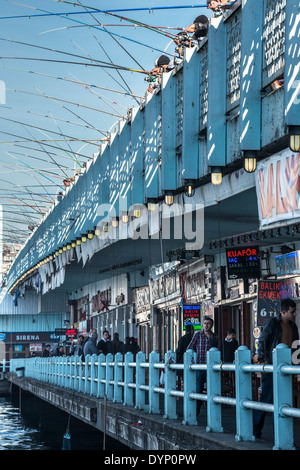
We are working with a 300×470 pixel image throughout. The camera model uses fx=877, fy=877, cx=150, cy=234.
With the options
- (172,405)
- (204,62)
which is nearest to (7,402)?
(204,62)

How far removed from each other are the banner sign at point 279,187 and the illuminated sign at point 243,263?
7752mm

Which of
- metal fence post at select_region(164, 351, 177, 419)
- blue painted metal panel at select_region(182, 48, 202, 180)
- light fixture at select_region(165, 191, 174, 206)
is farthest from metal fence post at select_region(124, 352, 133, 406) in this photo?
light fixture at select_region(165, 191, 174, 206)

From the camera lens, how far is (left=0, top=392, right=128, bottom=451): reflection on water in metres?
24.2

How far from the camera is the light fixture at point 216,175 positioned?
18031 mm

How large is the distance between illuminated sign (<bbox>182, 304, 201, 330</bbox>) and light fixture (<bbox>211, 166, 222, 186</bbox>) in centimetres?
1345

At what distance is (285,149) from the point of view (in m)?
15.5

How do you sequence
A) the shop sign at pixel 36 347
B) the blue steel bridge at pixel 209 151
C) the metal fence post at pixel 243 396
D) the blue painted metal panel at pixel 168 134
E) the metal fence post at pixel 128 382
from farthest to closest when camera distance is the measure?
the shop sign at pixel 36 347
the blue painted metal panel at pixel 168 134
the metal fence post at pixel 128 382
the blue steel bridge at pixel 209 151
the metal fence post at pixel 243 396

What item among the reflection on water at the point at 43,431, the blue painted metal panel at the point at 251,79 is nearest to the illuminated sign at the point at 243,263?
the reflection on water at the point at 43,431

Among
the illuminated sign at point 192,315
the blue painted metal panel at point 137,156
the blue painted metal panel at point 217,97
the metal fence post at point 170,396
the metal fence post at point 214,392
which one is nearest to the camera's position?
the metal fence post at point 214,392

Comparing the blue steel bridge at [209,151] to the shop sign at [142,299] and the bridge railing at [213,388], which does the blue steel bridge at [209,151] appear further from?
the shop sign at [142,299]

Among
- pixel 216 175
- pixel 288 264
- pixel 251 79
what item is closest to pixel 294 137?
pixel 251 79

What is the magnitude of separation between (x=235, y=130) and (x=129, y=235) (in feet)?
37.1

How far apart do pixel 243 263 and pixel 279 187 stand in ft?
29.8

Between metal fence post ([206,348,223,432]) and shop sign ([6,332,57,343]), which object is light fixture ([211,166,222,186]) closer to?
metal fence post ([206,348,223,432])
